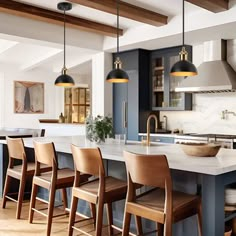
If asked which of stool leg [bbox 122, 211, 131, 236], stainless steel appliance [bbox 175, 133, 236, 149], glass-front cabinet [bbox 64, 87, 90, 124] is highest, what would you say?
glass-front cabinet [bbox 64, 87, 90, 124]

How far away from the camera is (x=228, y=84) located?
5.02 m

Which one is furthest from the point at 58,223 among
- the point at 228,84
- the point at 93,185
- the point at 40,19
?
the point at 228,84

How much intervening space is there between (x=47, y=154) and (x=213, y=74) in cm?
317

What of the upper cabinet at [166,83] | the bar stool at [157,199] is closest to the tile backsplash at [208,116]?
the upper cabinet at [166,83]

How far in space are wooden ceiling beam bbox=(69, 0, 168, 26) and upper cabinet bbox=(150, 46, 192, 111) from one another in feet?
3.72

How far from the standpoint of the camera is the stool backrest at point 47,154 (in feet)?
10.5

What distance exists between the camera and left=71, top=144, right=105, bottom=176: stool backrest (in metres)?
2.68

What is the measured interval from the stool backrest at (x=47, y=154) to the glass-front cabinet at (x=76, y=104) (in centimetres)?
667

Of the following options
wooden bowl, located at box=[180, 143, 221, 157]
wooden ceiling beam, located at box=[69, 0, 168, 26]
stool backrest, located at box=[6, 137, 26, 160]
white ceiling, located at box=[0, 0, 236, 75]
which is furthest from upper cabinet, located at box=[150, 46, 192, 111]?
wooden bowl, located at box=[180, 143, 221, 157]

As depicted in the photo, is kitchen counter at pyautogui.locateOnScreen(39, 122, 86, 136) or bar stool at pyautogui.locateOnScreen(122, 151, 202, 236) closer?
bar stool at pyautogui.locateOnScreen(122, 151, 202, 236)

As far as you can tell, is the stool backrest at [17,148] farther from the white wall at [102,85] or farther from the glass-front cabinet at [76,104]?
the glass-front cabinet at [76,104]

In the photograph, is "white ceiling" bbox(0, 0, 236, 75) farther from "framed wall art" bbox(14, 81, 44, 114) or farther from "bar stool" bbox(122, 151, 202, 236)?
"bar stool" bbox(122, 151, 202, 236)

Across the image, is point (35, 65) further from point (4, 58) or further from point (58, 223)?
point (58, 223)

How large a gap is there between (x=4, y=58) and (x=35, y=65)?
775 millimetres
